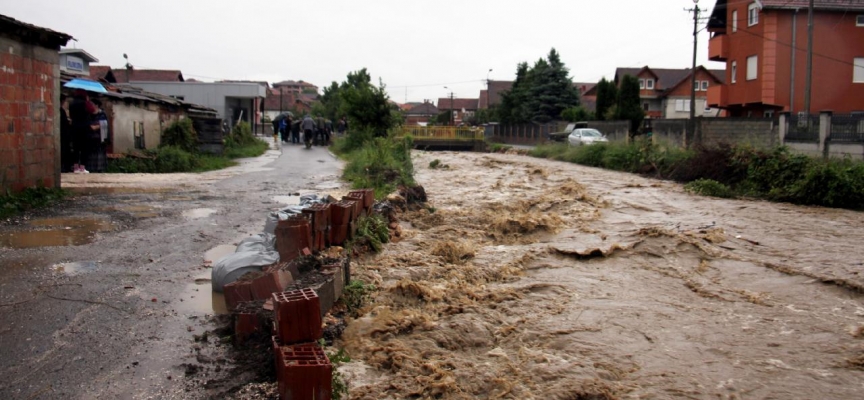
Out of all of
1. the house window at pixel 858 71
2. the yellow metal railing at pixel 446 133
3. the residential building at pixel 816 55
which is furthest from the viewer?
the yellow metal railing at pixel 446 133

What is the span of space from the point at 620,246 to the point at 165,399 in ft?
21.9

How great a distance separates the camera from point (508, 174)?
72.9 ft

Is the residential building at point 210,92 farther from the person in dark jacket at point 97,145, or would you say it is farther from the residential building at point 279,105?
the residential building at point 279,105

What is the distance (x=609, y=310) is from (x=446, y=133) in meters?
40.7

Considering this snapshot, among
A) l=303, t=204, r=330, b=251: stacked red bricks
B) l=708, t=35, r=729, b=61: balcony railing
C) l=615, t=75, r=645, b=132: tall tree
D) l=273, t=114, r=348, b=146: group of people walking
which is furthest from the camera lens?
l=615, t=75, r=645, b=132: tall tree

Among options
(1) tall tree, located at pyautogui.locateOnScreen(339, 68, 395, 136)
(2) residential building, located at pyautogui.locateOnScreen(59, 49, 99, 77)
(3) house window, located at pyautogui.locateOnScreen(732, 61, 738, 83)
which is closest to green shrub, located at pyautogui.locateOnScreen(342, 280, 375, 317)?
(1) tall tree, located at pyautogui.locateOnScreen(339, 68, 395, 136)

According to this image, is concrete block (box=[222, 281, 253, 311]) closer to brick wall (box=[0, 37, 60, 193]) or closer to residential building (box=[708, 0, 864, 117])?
brick wall (box=[0, 37, 60, 193])

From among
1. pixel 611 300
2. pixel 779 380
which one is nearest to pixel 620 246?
pixel 611 300

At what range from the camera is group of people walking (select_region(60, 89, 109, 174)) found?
13789 millimetres

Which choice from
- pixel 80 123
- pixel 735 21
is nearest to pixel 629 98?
pixel 735 21

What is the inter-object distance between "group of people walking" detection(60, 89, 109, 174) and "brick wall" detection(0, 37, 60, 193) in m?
2.97

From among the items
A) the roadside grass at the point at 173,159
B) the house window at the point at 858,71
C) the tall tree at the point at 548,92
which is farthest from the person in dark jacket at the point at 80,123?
the tall tree at the point at 548,92

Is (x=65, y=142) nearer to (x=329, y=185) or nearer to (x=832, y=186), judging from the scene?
(x=329, y=185)

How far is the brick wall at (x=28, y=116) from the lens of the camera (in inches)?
373
